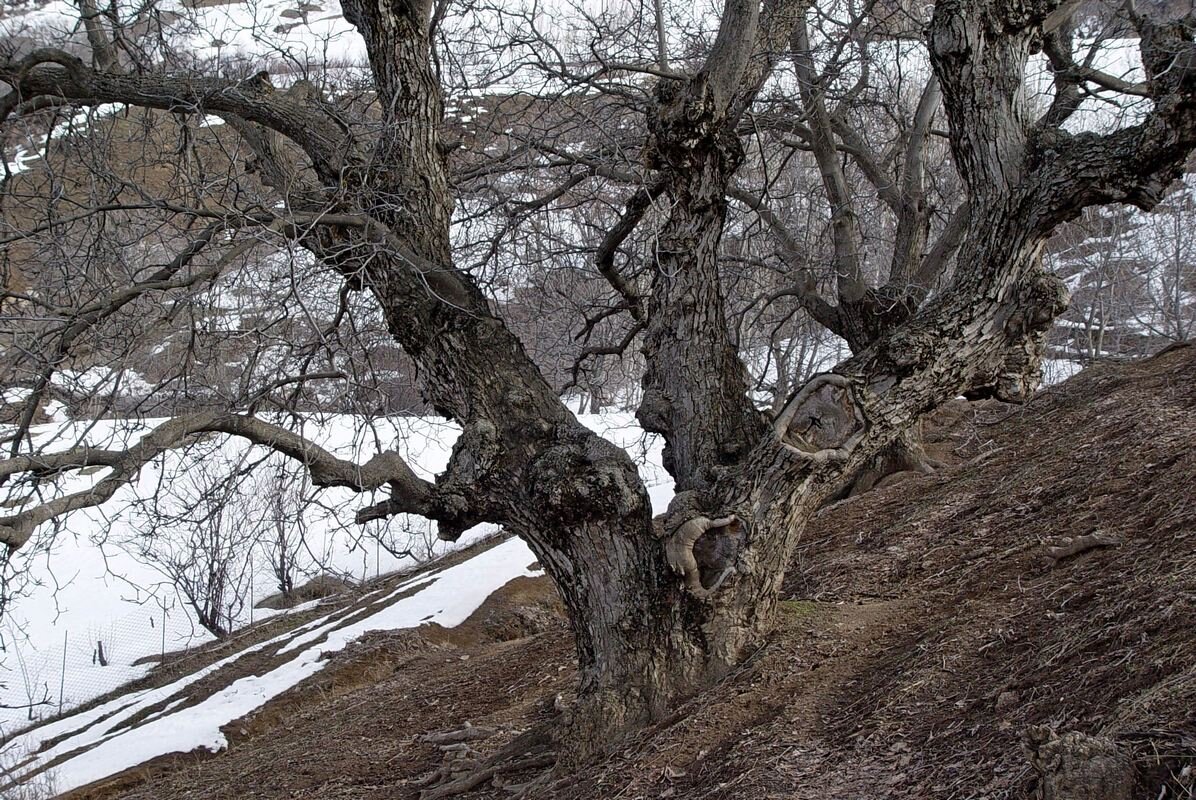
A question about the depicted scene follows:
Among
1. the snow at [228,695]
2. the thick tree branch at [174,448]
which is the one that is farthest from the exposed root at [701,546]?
the snow at [228,695]

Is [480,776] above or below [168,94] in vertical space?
below

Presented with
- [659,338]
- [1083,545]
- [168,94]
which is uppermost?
[168,94]

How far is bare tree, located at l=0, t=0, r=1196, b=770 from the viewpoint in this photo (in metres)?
3.59

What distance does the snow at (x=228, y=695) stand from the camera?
7992 millimetres

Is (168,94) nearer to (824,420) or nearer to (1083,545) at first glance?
(824,420)

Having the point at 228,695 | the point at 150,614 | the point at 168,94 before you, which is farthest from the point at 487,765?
the point at 150,614

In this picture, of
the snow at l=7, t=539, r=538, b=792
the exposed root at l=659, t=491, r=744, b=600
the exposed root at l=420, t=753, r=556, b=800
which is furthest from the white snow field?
the exposed root at l=420, t=753, r=556, b=800

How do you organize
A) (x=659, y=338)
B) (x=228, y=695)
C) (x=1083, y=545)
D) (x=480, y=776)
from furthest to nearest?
(x=228, y=695) → (x=480, y=776) → (x=659, y=338) → (x=1083, y=545)

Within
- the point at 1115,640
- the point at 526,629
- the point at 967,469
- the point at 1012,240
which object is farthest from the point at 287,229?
the point at 526,629

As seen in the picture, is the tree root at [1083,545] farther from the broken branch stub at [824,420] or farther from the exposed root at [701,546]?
the exposed root at [701,546]

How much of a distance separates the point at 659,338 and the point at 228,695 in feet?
22.3

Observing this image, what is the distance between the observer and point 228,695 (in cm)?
889

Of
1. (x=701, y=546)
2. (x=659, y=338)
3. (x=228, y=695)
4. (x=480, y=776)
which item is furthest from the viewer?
(x=228, y=695)

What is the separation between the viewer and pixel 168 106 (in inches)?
162
